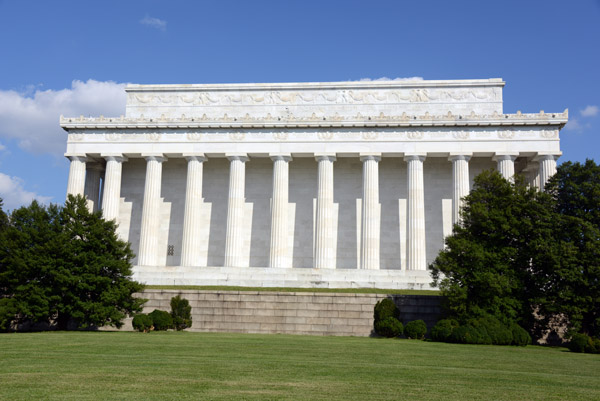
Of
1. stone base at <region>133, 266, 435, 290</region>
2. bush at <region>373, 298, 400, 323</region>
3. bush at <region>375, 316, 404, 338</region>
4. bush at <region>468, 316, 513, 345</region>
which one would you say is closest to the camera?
bush at <region>468, 316, 513, 345</region>

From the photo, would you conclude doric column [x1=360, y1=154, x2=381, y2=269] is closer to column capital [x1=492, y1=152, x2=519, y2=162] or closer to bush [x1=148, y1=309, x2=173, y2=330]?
column capital [x1=492, y1=152, x2=519, y2=162]

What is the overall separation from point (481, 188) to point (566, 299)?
8909 mm

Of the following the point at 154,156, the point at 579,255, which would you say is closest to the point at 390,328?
the point at 579,255

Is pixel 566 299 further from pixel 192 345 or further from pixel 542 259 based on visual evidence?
pixel 192 345

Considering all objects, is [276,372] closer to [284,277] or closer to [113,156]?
[284,277]

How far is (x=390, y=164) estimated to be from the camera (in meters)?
67.8

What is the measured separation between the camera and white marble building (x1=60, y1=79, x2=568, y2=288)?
61.2 m

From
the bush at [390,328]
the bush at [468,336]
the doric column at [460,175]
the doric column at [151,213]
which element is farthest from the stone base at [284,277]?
the bush at [468,336]

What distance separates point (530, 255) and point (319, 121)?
30.6 m

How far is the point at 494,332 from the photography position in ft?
106

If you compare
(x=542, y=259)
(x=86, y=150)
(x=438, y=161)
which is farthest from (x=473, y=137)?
(x=86, y=150)

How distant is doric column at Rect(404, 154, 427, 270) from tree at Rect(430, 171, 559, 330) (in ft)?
69.6

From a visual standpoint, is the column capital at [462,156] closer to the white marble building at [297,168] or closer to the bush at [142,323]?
the white marble building at [297,168]

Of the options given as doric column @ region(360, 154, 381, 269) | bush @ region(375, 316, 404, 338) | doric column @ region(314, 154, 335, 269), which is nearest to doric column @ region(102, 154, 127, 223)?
doric column @ region(314, 154, 335, 269)
